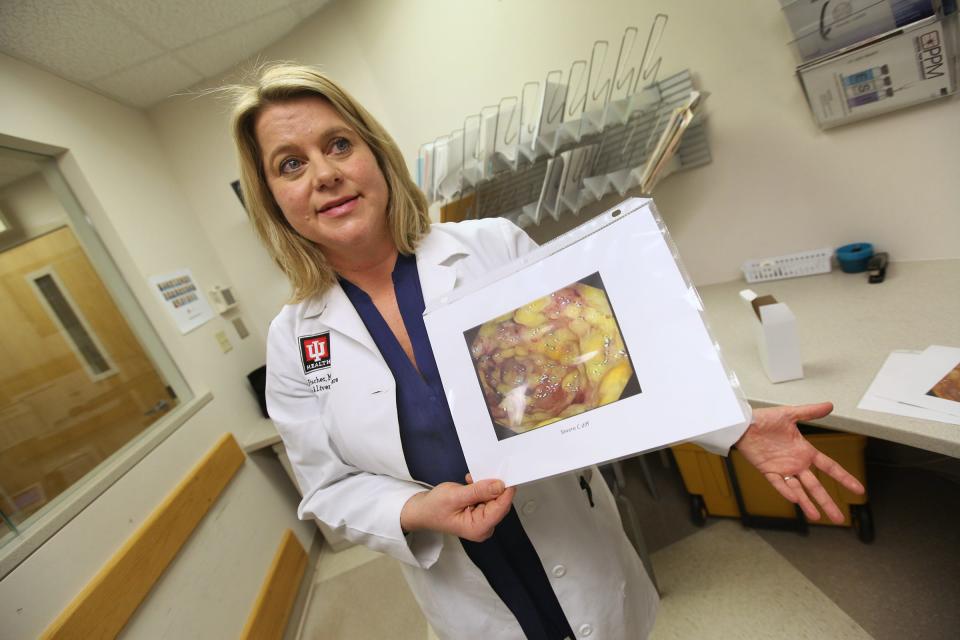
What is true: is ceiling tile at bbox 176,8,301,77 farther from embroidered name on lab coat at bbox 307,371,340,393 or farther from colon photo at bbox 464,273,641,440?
colon photo at bbox 464,273,641,440

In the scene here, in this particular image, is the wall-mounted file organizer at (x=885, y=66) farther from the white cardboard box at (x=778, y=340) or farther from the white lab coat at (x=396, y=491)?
the white lab coat at (x=396, y=491)

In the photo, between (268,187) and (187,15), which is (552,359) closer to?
(268,187)

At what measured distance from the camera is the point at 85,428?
5.09 feet

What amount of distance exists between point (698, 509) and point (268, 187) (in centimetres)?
194

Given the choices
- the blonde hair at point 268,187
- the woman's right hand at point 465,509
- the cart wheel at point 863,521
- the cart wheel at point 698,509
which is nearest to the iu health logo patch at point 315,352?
the blonde hair at point 268,187

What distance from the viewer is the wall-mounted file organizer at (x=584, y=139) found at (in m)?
1.49

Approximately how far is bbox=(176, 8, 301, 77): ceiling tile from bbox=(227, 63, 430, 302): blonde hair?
1.65m

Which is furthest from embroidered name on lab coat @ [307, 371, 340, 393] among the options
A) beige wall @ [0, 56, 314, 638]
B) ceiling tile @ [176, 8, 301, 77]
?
ceiling tile @ [176, 8, 301, 77]

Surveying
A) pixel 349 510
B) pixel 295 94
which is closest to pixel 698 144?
pixel 295 94

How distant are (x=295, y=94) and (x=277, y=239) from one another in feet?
0.98

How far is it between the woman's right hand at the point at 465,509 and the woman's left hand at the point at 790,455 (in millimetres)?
380

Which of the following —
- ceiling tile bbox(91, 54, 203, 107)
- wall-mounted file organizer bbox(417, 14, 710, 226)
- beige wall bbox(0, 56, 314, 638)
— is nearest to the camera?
beige wall bbox(0, 56, 314, 638)

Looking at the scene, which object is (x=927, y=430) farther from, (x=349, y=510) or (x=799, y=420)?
(x=349, y=510)

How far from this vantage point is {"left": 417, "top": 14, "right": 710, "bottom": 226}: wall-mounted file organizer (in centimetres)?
149
